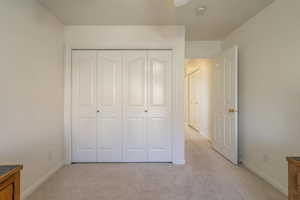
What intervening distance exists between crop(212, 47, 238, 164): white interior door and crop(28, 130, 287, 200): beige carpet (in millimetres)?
357

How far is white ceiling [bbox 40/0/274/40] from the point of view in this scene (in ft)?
8.05

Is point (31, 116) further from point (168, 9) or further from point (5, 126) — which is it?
point (168, 9)

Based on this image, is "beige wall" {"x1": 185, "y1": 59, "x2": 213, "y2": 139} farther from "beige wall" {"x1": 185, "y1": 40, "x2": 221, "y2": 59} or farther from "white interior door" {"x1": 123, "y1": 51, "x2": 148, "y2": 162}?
"white interior door" {"x1": 123, "y1": 51, "x2": 148, "y2": 162}

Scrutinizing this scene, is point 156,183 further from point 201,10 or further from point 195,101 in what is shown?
point 195,101

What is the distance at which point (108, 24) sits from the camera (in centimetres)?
315

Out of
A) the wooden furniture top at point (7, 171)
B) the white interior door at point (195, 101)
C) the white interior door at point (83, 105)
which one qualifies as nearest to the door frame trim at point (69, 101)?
the white interior door at point (83, 105)

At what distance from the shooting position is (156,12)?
2703mm

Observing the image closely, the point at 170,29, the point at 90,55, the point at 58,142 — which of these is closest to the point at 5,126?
the point at 58,142

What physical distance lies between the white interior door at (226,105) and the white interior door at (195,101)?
8.23 feet

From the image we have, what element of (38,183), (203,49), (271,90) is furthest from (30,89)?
(203,49)

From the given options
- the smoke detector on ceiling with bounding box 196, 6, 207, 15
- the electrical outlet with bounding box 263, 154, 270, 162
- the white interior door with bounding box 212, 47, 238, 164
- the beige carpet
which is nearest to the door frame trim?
the beige carpet

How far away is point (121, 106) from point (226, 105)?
193 cm

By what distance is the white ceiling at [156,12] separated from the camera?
2453 mm

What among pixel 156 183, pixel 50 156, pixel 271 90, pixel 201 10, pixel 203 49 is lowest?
pixel 156 183
